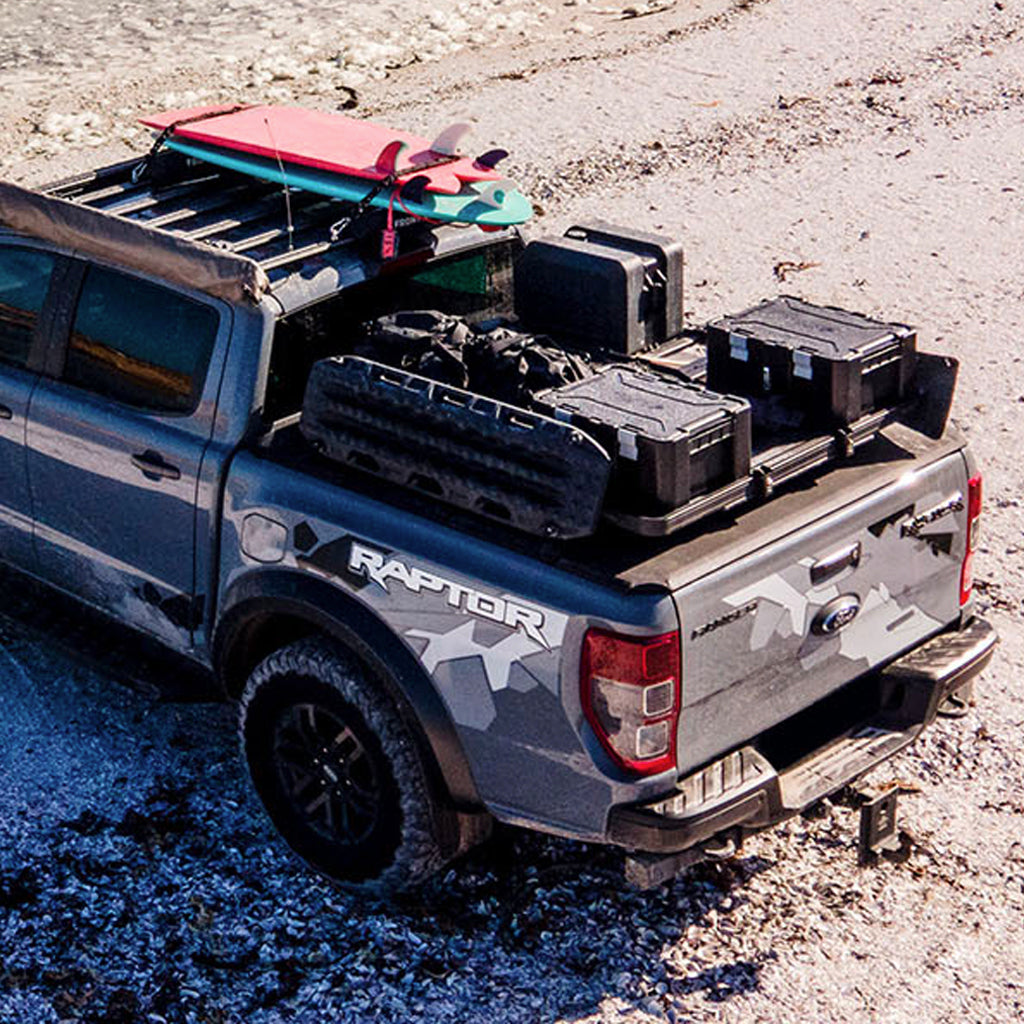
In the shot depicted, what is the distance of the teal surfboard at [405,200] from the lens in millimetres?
5722

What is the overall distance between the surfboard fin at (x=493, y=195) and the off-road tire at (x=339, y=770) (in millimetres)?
1707

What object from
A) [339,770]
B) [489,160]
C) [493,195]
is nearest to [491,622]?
[339,770]

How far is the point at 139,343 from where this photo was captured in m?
5.62

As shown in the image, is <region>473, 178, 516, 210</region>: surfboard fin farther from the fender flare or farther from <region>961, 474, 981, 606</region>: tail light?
<region>961, 474, 981, 606</region>: tail light

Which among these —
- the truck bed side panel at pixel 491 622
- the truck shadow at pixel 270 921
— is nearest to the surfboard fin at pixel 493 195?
the truck bed side panel at pixel 491 622

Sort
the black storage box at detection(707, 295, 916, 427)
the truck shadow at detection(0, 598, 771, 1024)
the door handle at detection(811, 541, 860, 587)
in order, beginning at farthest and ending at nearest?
the black storage box at detection(707, 295, 916, 427) → the truck shadow at detection(0, 598, 771, 1024) → the door handle at detection(811, 541, 860, 587)

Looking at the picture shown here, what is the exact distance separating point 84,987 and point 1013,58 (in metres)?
13.6

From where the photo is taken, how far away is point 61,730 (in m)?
6.23

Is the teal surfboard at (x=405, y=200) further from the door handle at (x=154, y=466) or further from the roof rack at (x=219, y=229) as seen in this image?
the door handle at (x=154, y=466)

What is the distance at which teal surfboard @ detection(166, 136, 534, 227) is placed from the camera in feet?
18.8

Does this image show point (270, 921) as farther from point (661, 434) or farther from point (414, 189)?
point (414, 189)

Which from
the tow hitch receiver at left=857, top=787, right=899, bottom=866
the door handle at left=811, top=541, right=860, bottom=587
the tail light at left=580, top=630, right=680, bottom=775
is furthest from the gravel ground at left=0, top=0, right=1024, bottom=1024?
the door handle at left=811, top=541, right=860, bottom=587

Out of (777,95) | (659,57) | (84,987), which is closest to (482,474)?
(84,987)

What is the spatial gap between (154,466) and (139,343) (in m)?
0.45
